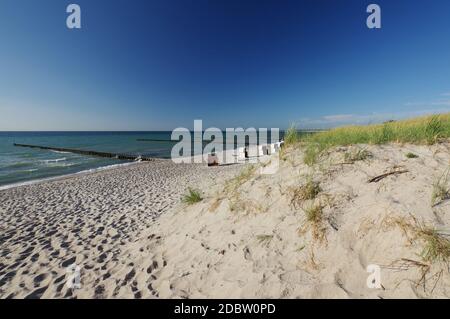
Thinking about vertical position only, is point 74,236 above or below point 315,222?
below

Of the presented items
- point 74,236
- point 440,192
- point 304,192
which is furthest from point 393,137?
point 74,236

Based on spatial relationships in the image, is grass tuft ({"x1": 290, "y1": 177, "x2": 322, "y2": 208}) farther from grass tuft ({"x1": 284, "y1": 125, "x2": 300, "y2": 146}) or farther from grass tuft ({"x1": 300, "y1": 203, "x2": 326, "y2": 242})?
grass tuft ({"x1": 284, "y1": 125, "x2": 300, "y2": 146})

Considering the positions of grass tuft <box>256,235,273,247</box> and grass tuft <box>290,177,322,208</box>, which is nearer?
grass tuft <box>256,235,273,247</box>

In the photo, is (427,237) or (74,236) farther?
(74,236)

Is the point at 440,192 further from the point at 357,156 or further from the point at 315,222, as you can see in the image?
the point at 315,222

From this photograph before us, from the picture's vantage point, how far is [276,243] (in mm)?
3494

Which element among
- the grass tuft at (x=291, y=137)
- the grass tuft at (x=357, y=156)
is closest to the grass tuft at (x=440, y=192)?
the grass tuft at (x=357, y=156)

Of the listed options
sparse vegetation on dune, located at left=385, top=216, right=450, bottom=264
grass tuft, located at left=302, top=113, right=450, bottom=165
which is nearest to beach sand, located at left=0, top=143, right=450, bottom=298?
sparse vegetation on dune, located at left=385, top=216, right=450, bottom=264

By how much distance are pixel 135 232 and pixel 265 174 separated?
3.81m

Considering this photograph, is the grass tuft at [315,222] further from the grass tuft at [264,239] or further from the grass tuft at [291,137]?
the grass tuft at [291,137]

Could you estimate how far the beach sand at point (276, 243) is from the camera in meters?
2.65

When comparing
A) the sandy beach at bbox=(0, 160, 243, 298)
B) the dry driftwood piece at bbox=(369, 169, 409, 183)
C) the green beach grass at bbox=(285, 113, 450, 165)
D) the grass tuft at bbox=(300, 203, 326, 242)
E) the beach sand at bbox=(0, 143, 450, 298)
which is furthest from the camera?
the green beach grass at bbox=(285, 113, 450, 165)

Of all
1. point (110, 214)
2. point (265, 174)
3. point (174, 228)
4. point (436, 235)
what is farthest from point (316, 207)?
point (110, 214)

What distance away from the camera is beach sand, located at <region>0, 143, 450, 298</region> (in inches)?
104
